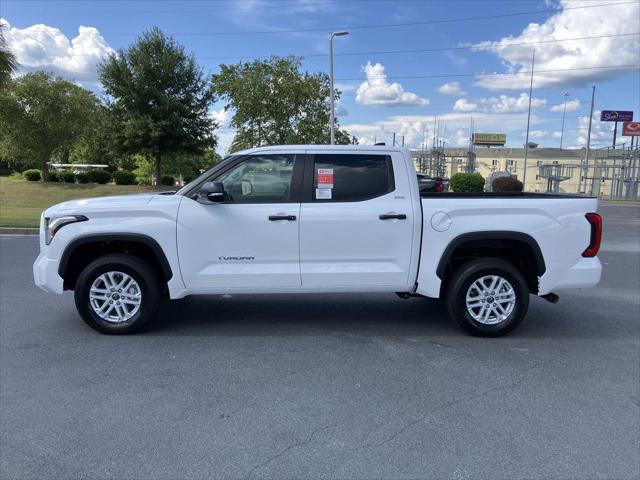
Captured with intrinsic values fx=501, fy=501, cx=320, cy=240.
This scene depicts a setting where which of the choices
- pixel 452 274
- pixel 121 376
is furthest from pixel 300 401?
pixel 452 274

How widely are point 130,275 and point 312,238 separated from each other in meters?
1.89

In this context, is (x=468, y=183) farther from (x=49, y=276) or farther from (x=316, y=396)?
(x=316, y=396)

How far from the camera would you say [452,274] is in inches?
209

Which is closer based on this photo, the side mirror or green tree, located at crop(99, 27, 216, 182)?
the side mirror

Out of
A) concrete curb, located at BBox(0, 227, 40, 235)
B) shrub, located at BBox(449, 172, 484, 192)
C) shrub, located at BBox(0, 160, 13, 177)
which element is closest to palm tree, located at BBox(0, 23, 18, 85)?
A: concrete curb, located at BBox(0, 227, 40, 235)

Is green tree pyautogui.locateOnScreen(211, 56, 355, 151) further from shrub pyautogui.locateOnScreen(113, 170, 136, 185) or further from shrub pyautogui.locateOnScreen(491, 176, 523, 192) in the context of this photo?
shrub pyautogui.locateOnScreen(491, 176, 523, 192)

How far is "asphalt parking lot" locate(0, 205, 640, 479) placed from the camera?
298cm

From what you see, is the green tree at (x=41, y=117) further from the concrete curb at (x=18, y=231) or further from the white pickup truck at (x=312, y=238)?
the white pickup truck at (x=312, y=238)

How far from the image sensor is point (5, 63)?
16.5 meters

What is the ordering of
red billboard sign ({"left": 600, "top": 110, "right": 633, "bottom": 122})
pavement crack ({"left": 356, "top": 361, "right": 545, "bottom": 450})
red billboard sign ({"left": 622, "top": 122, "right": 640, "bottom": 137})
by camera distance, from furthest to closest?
red billboard sign ({"left": 600, "top": 110, "right": 633, "bottom": 122}) < red billboard sign ({"left": 622, "top": 122, "right": 640, "bottom": 137}) < pavement crack ({"left": 356, "top": 361, "right": 545, "bottom": 450})

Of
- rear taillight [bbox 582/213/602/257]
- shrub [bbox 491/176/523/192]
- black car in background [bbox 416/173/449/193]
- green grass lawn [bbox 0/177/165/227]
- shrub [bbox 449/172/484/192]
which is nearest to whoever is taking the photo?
rear taillight [bbox 582/213/602/257]

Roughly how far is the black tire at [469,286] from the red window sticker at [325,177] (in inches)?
64.4

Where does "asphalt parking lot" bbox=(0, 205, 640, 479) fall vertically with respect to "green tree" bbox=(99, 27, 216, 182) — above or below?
below

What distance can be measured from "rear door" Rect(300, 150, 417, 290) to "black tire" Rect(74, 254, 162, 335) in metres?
1.56
